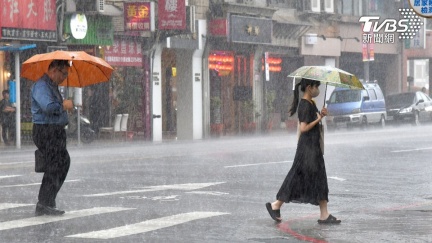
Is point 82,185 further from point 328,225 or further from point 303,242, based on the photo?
point 303,242

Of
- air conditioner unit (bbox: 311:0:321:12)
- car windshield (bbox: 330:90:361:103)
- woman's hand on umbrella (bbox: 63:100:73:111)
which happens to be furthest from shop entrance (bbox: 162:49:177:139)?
woman's hand on umbrella (bbox: 63:100:73:111)

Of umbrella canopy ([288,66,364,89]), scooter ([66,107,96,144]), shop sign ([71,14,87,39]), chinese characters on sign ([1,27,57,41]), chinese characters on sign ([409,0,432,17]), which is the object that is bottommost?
scooter ([66,107,96,144])

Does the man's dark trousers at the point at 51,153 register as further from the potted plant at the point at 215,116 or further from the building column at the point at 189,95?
the potted plant at the point at 215,116

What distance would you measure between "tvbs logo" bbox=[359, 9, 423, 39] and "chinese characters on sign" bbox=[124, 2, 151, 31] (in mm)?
22035

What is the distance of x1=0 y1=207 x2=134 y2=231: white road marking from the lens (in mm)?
12258

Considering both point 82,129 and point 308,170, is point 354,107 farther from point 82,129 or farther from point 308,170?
point 308,170

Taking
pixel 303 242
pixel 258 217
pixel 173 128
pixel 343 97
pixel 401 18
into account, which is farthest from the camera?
pixel 401 18

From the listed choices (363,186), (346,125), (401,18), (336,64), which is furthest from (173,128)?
(363,186)

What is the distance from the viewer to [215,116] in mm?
47438

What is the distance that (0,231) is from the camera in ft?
38.5

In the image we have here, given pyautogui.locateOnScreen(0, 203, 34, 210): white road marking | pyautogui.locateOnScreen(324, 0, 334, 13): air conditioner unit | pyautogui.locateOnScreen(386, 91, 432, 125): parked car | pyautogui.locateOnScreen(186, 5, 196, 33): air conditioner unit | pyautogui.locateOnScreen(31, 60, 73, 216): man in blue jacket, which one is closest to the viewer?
pyautogui.locateOnScreen(31, 60, 73, 216): man in blue jacket

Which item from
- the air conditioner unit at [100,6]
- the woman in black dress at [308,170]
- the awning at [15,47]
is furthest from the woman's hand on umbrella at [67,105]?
the air conditioner unit at [100,6]

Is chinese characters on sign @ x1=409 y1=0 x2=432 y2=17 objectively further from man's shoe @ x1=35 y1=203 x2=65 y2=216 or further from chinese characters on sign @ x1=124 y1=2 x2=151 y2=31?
chinese characters on sign @ x1=124 y1=2 x2=151 y2=31

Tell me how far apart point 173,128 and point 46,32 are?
10521mm
